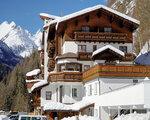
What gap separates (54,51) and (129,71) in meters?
19.0

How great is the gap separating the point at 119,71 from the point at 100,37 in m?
11.3

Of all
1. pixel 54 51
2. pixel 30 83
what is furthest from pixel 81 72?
pixel 30 83

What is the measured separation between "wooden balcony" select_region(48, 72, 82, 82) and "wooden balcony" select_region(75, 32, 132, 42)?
520cm

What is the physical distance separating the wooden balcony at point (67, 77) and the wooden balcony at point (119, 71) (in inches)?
217

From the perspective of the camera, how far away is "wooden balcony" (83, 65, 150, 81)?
42.2 meters

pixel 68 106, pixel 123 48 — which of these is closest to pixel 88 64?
pixel 123 48

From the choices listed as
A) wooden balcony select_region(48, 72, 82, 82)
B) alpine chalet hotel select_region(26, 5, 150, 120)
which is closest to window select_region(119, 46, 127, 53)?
alpine chalet hotel select_region(26, 5, 150, 120)

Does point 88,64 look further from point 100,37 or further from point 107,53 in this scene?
point 100,37

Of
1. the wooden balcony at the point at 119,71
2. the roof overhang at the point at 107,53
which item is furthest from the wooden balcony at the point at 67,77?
the wooden balcony at the point at 119,71

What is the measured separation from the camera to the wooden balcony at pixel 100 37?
52.6 metres

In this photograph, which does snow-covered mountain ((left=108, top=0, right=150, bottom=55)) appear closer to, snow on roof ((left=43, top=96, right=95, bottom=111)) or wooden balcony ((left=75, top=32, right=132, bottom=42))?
wooden balcony ((left=75, top=32, right=132, bottom=42))

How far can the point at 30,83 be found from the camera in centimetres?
6669

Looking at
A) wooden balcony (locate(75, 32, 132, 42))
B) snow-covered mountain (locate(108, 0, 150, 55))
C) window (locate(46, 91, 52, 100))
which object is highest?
snow-covered mountain (locate(108, 0, 150, 55))

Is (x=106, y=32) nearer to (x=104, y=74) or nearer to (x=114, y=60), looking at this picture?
(x=114, y=60)
